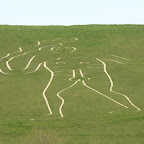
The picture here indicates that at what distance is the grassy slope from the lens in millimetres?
24231

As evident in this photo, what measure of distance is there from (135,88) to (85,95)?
10.3 ft

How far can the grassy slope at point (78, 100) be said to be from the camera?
2423 centimetres

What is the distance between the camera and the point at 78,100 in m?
29.1

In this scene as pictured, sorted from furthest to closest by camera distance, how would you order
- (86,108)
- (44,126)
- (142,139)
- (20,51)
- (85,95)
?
(20,51) < (85,95) < (86,108) < (44,126) < (142,139)

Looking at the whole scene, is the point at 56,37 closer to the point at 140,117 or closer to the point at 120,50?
the point at 120,50

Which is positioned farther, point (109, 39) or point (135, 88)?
point (109, 39)

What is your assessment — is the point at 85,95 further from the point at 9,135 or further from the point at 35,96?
the point at 9,135

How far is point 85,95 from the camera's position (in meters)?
29.9

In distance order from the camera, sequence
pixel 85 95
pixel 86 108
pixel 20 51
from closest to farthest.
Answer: pixel 86 108 < pixel 85 95 < pixel 20 51

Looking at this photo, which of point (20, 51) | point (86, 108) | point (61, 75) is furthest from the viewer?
point (20, 51)

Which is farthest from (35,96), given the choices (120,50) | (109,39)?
(109,39)

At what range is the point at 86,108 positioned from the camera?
2788 cm

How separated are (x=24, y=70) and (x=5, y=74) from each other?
1.35 m

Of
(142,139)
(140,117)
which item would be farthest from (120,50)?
(142,139)
